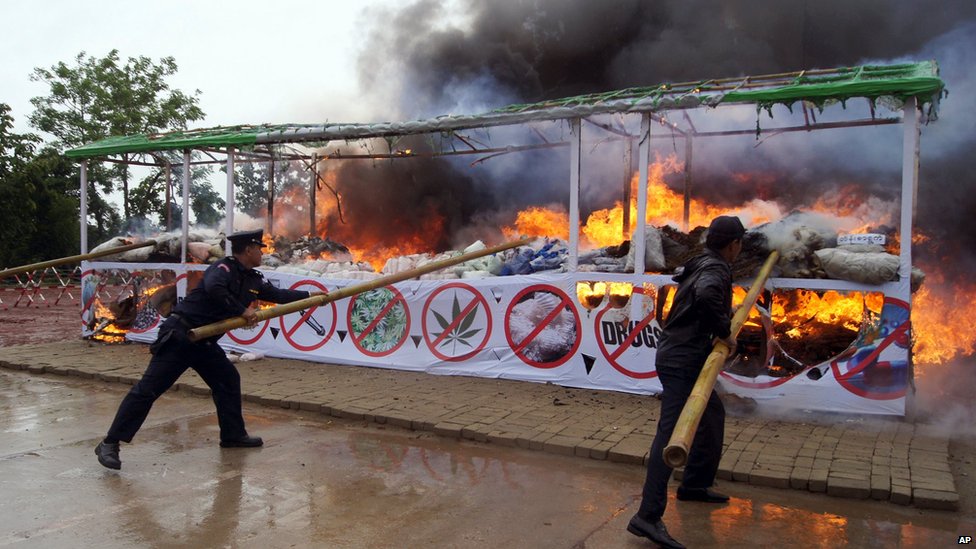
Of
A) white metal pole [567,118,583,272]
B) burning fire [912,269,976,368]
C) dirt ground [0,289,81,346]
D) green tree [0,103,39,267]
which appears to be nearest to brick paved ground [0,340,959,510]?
white metal pole [567,118,583,272]

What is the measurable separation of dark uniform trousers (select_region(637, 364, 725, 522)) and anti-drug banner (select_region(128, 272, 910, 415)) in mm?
2575

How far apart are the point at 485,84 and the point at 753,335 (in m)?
11.5

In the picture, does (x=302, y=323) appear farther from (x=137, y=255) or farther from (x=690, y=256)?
(x=690, y=256)

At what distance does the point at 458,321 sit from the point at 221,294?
11.8ft

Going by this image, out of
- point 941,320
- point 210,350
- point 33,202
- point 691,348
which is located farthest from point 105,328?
point 33,202

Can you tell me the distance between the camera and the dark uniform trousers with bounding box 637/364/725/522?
389 cm

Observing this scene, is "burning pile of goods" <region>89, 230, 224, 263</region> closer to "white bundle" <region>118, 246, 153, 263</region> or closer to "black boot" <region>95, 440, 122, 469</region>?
"white bundle" <region>118, 246, 153, 263</region>

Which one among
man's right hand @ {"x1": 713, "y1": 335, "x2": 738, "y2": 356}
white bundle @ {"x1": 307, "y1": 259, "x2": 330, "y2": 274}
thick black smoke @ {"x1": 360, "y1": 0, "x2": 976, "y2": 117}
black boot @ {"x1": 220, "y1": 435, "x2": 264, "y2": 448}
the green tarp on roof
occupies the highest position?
thick black smoke @ {"x1": 360, "y1": 0, "x2": 976, "y2": 117}

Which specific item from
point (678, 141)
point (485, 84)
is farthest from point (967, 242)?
point (485, 84)

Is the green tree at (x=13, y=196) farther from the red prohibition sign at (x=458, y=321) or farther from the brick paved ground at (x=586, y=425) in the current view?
the red prohibition sign at (x=458, y=321)

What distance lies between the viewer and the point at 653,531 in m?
3.82

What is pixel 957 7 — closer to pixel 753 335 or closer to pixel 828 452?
pixel 753 335

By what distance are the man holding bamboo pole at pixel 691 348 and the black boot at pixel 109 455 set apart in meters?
3.74

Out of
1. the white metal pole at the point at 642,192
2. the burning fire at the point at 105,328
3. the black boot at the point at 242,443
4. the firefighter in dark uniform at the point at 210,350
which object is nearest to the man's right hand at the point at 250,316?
the firefighter in dark uniform at the point at 210,350
